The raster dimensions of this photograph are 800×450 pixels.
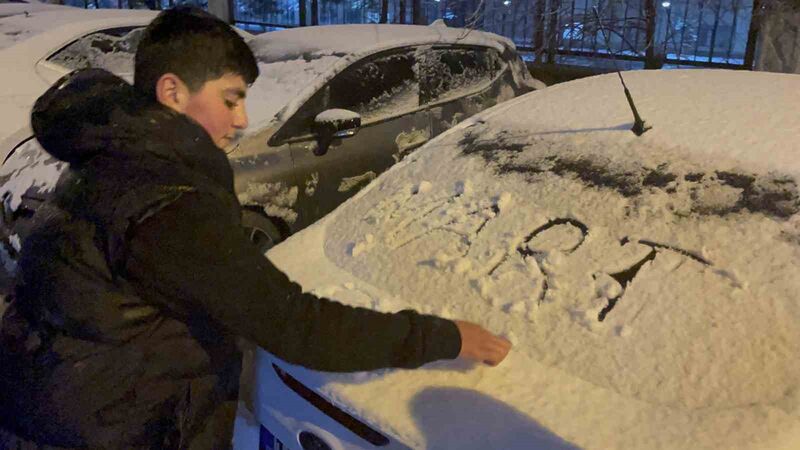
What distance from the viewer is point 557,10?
25.2 ft

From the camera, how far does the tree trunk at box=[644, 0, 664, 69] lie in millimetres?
6832

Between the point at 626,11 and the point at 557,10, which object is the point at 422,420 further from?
the point at 557,10

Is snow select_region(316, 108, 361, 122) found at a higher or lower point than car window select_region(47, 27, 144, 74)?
lower

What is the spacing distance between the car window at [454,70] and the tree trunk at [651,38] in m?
2.00

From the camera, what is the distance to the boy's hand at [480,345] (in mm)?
1550

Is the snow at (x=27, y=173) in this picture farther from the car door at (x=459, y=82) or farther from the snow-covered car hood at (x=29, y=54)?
the car door at (x=459, y=82)

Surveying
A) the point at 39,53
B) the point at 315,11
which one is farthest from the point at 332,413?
the point at 315,11

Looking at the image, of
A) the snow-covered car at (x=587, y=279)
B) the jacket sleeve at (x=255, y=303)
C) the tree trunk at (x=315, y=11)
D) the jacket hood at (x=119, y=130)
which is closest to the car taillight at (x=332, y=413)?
the snow-covered car at (x=587, y=279)

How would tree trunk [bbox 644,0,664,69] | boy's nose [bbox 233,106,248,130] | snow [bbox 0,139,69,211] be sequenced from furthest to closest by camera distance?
tree trunk [bbox 644,0,664,69] < snow [bbox 0,139,69,211] < boy's nose [bbox 233,106,248,130]

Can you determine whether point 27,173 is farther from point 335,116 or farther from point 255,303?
point 255,303

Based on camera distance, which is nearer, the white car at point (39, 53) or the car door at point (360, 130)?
the car door at point (360, 130)

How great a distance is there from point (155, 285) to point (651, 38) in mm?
6909

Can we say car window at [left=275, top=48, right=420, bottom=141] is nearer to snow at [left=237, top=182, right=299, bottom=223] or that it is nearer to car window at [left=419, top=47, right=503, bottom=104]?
car window at [left=419, top=47, right=503, bottom=104]

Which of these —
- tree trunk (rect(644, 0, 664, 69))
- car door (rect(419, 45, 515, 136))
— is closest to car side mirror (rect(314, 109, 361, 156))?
car door (rect(419, 45, 515, 136))
